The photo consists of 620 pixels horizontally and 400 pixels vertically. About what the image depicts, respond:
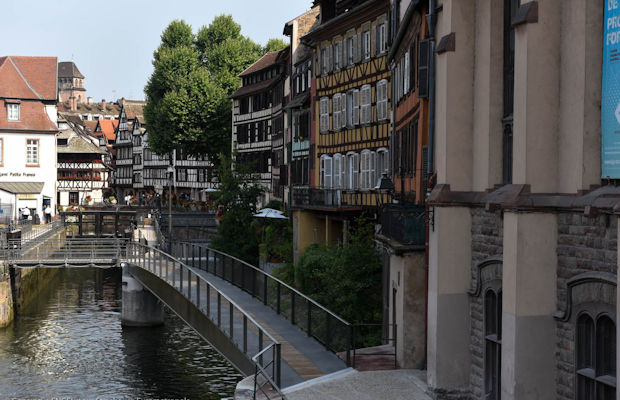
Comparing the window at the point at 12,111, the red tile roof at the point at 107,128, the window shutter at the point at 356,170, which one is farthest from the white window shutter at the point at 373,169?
the red tile roof at the point at 107,128

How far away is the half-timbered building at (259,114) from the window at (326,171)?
20.4 meters

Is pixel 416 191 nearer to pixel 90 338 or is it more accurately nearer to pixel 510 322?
pixel 510 322

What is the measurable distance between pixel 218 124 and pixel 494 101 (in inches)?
2412

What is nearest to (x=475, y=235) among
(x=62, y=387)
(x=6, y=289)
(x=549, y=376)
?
(x=549, y=376)

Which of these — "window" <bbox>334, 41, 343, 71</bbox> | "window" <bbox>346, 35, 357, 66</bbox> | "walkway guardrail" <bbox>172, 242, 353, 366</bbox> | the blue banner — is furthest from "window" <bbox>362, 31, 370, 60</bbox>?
the blue banner

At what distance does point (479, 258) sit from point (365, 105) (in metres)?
18.3

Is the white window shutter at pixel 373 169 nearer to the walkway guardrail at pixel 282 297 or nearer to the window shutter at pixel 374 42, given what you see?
the window shutter at pixel 374 42

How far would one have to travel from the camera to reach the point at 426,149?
1866 cm

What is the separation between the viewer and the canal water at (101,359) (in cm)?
2784

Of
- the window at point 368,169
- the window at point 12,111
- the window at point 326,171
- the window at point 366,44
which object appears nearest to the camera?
the window at point 368,169

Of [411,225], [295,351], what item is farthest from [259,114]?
[411,225]

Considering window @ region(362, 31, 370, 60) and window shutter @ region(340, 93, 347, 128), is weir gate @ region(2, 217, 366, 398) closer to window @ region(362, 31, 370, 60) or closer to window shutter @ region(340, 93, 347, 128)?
window shutter @ region(340, 93, 347, 128)

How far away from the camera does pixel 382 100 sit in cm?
3105

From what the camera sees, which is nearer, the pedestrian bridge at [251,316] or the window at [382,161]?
the pedestrian bridge at [251,316]
